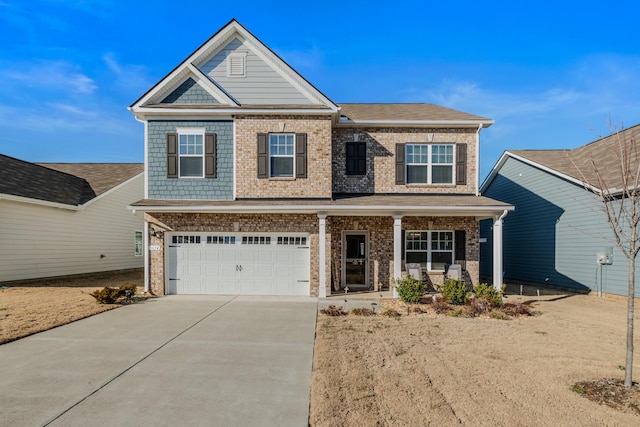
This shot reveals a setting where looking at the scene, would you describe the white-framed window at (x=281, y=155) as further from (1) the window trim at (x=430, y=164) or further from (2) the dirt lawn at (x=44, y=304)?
(2) the dirt lawn at (x=44, y=304)

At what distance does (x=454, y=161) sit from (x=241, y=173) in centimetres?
760

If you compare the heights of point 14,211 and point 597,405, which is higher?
point 14,211

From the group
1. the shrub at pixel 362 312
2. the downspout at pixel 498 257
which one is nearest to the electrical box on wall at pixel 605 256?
the downspout at pixel 498 257

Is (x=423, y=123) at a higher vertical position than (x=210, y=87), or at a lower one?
lower

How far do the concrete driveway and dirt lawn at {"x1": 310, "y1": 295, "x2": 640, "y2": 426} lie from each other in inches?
22.5

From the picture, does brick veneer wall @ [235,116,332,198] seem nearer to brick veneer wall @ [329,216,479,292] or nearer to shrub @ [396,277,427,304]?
brick veneer wall @ [329,216,479,292]

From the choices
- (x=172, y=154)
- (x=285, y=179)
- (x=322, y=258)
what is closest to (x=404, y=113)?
(x=285, y=179)

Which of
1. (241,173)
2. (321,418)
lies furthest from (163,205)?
(321,418)

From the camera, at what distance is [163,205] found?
1204 centimetres

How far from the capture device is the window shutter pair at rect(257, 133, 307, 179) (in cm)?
1283

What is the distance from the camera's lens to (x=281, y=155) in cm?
1296

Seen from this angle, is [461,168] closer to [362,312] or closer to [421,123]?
[421,123]

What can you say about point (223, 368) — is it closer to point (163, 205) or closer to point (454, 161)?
point (163, 205)

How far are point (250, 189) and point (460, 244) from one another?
7623 mm
